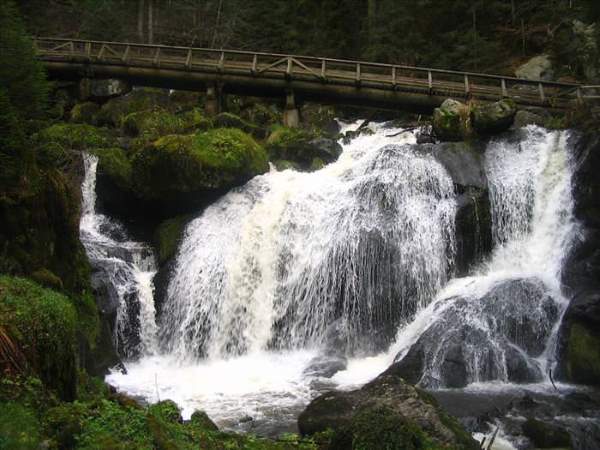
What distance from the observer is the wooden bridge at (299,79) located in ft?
71.1

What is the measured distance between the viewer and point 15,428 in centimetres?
563

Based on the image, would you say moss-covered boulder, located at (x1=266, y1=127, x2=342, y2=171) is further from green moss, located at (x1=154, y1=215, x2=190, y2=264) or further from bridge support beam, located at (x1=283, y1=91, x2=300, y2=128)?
green moss, located at (x1=154, y1=215, x2=190, y2=264)

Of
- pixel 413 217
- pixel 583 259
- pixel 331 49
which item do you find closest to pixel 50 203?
pixel 413 217

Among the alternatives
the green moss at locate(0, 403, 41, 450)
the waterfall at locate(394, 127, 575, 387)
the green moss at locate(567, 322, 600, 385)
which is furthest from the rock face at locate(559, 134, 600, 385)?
the green moss at locate(0, 403, 41, 450)

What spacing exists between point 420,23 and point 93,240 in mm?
20571

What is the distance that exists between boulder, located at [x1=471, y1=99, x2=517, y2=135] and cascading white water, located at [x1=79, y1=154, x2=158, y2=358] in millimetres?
10130

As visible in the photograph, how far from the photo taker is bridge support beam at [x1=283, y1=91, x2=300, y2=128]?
24.0 metres

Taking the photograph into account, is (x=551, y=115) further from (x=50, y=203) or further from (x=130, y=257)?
(x=50, y=203)

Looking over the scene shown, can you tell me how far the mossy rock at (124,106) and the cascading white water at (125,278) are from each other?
21.8ft

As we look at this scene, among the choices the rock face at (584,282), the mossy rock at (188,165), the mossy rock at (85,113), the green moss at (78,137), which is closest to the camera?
the rock face at (584,282)

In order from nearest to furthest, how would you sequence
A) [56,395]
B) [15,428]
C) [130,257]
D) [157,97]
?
[15,428] → [56,395] → [130,257] → [157,97]

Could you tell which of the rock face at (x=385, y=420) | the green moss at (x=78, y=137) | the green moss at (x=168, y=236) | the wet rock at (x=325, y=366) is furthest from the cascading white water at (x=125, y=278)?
the rock face at (x=385, y=420)

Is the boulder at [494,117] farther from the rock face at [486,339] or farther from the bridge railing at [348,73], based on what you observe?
the rock face at [486,339]

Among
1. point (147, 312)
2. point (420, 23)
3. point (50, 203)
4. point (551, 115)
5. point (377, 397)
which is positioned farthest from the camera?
point (420, 23)
